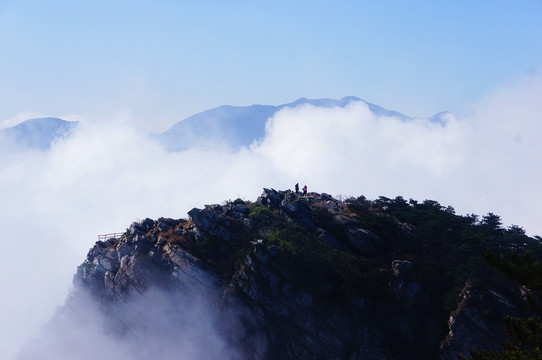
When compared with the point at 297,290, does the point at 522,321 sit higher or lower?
higher

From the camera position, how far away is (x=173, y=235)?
53.8m

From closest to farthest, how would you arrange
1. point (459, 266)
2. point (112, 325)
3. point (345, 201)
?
point (459, 266) → point (112, 325) → point (345, 201)

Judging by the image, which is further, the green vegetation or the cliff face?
the cliff face

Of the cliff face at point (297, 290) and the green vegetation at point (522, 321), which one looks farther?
the cliff face at point (297, 290)

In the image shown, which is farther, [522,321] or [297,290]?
[297,290]

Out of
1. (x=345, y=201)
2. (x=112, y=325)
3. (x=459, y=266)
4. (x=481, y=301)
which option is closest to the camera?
(x=481, y=301)

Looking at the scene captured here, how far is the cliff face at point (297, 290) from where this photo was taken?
45.9 m

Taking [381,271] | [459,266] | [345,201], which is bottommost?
[381,271]

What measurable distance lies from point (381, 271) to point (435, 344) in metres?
8.47

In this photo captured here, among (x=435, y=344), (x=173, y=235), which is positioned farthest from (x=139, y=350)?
(x=435, y=344)

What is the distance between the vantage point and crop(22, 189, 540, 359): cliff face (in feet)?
151

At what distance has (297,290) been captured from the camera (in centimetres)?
4794

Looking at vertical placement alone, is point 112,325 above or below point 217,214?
below

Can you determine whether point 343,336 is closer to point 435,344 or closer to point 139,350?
point 435,344
